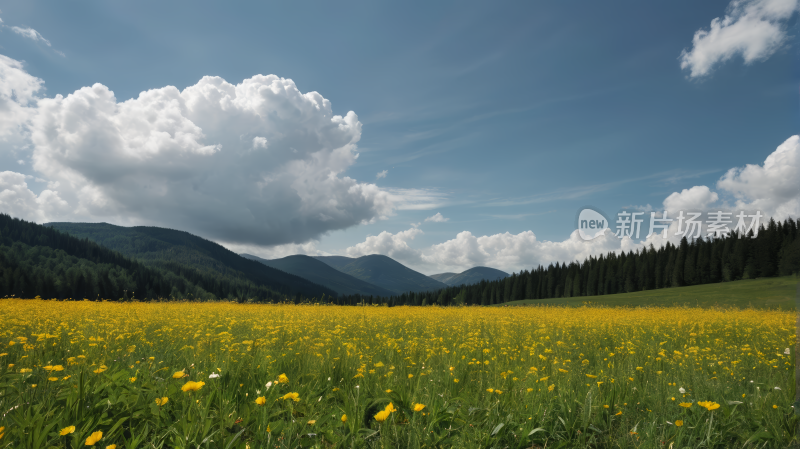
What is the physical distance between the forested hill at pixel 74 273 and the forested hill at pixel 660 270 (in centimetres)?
5836

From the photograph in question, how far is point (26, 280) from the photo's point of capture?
68688 millimetres

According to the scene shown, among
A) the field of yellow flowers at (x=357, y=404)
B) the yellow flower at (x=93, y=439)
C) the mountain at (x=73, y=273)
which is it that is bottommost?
the mountain at (x=73, y=273)

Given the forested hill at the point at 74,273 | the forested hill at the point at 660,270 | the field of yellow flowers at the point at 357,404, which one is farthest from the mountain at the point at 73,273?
the forested hill at the point at 660,270

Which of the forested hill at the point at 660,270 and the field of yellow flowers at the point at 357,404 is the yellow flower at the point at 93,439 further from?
the forested hill at the point at 660,270

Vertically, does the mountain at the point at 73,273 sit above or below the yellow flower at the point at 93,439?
below

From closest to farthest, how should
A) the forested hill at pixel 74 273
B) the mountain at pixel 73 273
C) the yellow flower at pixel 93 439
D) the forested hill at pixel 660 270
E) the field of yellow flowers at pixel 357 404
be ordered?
the yellow flower at pixel 93 439 < the field of yellow flowers at pixel 357 404 < the forested hill at pixel 660 270 < the mountain at pixel 73 273 < the forested hill at pixel 74 273

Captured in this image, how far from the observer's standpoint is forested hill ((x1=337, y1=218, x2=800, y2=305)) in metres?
66.0

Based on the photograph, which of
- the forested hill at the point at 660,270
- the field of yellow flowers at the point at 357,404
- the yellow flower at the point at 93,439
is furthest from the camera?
the forested hill at the point at 660,270

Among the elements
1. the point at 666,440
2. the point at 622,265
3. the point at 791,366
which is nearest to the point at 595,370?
the point at 666,440

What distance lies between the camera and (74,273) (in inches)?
3017

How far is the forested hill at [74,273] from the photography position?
7006cm

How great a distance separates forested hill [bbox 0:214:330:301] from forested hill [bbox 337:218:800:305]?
191 feet

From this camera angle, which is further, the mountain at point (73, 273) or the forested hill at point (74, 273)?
the forested hill at point (74, 273)

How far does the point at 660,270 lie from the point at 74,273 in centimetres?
13589
